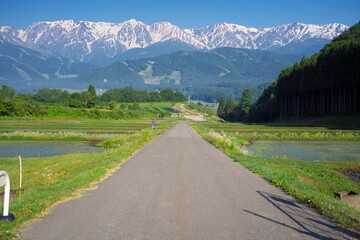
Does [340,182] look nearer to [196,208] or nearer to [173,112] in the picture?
[196,208]

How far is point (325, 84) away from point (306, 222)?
64.7 meters

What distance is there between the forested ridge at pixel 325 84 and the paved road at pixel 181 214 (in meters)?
55.0

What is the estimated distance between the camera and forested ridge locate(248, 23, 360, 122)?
60.2 m

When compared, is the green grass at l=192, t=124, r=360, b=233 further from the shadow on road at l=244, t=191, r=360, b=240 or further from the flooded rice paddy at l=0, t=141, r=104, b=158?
the flooded rice paddy at l=0, t=141, r=104, b=158

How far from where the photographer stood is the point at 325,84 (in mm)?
66312

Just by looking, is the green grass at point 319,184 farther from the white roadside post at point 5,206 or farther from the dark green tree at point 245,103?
the dark green tree at point 245,103

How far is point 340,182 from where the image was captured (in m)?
14.8

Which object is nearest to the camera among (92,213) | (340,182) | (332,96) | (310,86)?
(92,213)

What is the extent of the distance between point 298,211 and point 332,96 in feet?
216

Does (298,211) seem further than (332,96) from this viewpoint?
No

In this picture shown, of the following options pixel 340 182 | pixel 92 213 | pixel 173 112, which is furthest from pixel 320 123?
pixel 173 112

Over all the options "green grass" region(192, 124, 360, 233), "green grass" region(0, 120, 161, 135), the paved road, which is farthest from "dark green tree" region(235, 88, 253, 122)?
the paved road

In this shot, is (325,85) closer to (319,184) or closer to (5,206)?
(319,184)

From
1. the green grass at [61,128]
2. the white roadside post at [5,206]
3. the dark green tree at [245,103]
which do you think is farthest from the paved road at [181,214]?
the dark green tree at [245,103]
